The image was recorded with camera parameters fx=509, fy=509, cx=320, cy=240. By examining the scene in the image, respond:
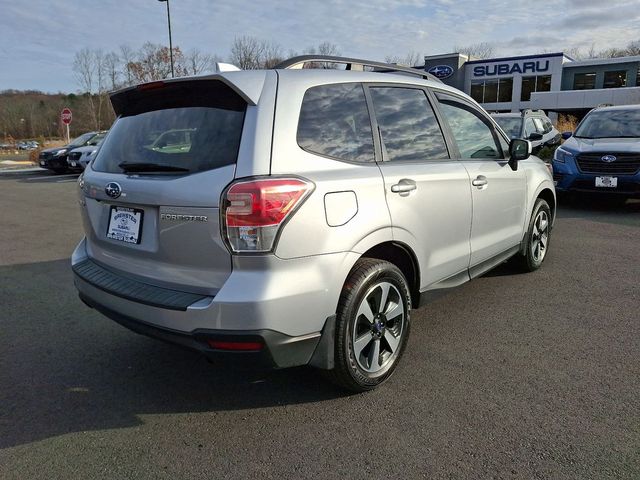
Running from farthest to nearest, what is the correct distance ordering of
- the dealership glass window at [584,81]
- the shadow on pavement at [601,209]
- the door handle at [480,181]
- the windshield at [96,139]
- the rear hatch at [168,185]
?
the dealership glass window at [584,81] < the windshield at [96,139] < the shadow on pavement at [601,209] < the door handle at [480,181] < the rear hatch at [168,185]

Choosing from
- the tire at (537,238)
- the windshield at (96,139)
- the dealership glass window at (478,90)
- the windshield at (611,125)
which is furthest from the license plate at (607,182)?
the dealership glass window at (478,90)

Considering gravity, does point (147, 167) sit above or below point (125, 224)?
above

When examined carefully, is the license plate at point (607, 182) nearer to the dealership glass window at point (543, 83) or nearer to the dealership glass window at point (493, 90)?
the dealership glass window at point (493, 90)

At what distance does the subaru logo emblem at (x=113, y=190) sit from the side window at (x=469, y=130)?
7.62 feet

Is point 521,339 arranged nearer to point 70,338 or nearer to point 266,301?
point 266,301

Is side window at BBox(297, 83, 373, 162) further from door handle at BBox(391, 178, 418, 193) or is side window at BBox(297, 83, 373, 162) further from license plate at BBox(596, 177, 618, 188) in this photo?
license plate at BBox(596, 177, 618, 188)

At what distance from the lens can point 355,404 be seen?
2920 mm

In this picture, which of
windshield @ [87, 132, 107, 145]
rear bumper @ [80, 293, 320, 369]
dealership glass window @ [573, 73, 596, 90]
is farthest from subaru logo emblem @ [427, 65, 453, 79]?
rear bumper @ [80, 293, 320, 369]

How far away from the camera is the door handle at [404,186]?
303 centimetres

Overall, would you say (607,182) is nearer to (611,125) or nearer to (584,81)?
(611,125)

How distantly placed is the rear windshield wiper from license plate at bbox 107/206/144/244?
0.75 feet

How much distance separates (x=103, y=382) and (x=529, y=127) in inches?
517

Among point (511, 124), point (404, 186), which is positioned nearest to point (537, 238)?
point (404, 186)

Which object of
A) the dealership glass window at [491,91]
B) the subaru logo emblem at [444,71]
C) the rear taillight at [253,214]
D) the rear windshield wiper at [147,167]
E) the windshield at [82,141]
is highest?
the subaru logo emblem at [444,71]
